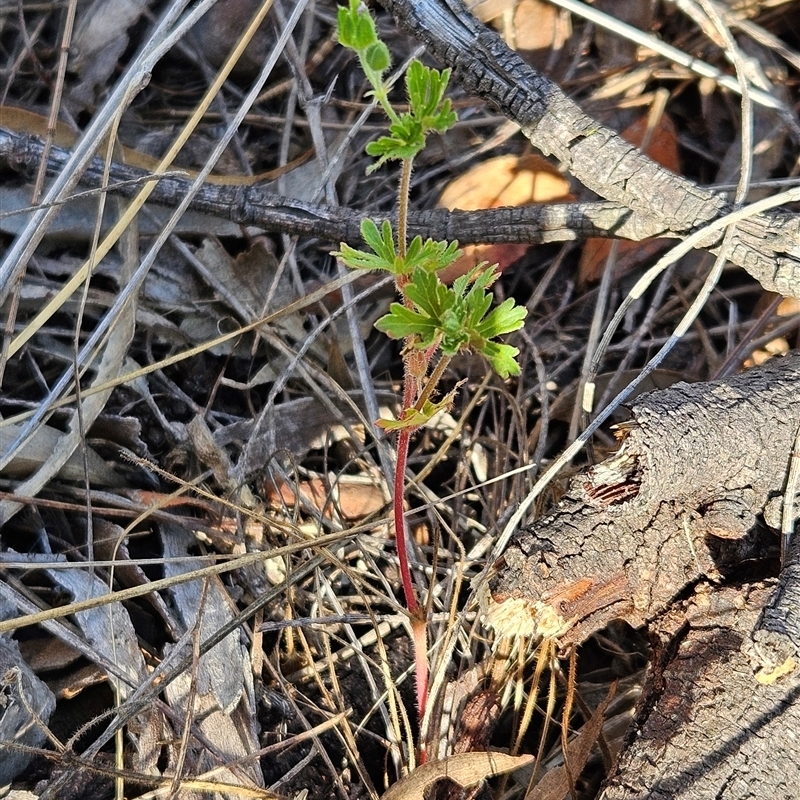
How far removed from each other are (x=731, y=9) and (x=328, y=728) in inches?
89.7

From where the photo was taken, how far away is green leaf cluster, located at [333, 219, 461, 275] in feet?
3.82

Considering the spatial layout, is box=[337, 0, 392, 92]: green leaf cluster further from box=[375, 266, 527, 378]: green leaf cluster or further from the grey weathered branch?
the grey weathered branch

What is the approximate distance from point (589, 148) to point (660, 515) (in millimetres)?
770

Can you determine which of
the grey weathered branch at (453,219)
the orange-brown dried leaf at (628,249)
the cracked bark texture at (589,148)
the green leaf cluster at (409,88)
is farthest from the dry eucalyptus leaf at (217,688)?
the orange-brown dried leaf at (628,249)

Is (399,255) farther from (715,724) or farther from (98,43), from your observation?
(98,43)

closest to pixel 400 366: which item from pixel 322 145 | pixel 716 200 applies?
pixel 322 145

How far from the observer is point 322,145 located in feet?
7.23

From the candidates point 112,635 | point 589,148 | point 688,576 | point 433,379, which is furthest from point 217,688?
point 589,148

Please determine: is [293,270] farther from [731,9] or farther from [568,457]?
[731,9]

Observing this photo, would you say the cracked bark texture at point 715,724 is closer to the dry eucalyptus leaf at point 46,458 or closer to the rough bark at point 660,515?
the rough bark at point 660,515

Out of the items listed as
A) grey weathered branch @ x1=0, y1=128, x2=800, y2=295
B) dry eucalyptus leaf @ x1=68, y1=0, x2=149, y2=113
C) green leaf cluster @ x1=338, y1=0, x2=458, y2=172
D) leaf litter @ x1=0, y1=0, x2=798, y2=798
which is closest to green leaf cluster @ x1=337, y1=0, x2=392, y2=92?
green leaf cluster @ x1=338, y1=0, x2=458, y2=172

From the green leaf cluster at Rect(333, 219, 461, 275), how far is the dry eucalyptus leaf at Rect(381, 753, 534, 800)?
854 millimetres

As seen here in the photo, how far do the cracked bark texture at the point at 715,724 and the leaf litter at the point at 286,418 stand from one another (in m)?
0.20

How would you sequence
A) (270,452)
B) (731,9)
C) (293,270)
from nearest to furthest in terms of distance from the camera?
(270,452) < (293,270) < (731,9)
